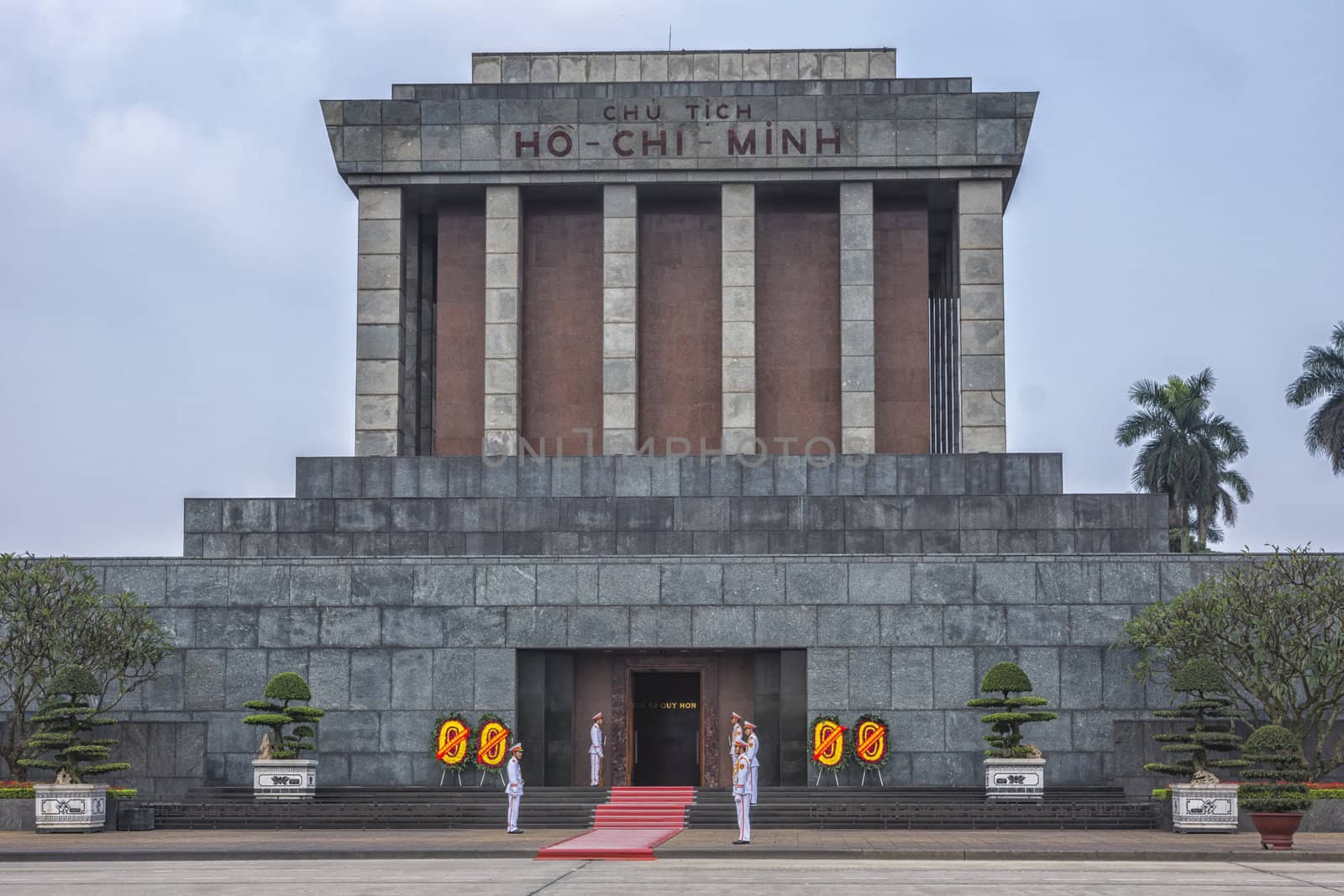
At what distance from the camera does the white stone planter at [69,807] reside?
110ft

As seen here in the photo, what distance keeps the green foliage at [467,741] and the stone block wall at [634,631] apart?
0.23m

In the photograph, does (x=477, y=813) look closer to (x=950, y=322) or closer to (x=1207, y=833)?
(x=1207, y=833)

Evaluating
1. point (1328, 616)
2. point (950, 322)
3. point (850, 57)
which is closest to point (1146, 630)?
point (1328, 616)

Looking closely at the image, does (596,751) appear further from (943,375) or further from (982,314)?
(943,375)

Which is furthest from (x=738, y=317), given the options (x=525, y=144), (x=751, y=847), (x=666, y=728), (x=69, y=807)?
(x=69, y=807)

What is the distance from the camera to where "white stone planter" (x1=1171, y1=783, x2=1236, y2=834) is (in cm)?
3259

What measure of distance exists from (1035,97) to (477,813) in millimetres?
24384

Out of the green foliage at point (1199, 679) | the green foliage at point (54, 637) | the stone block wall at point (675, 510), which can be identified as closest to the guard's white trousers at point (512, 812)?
the stone block wall at point (675, 510)

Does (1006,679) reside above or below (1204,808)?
above

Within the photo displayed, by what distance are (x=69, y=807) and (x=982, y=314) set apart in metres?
25.4

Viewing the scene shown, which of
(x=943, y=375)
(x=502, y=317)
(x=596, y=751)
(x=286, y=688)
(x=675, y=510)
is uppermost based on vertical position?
(x=502, y=317)

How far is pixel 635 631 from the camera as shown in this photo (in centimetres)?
3862

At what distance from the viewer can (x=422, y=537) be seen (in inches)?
1647

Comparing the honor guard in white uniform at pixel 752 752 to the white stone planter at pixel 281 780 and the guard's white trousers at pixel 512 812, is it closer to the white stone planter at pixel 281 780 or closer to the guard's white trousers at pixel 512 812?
the guard's white trousers at pixel 512 812
